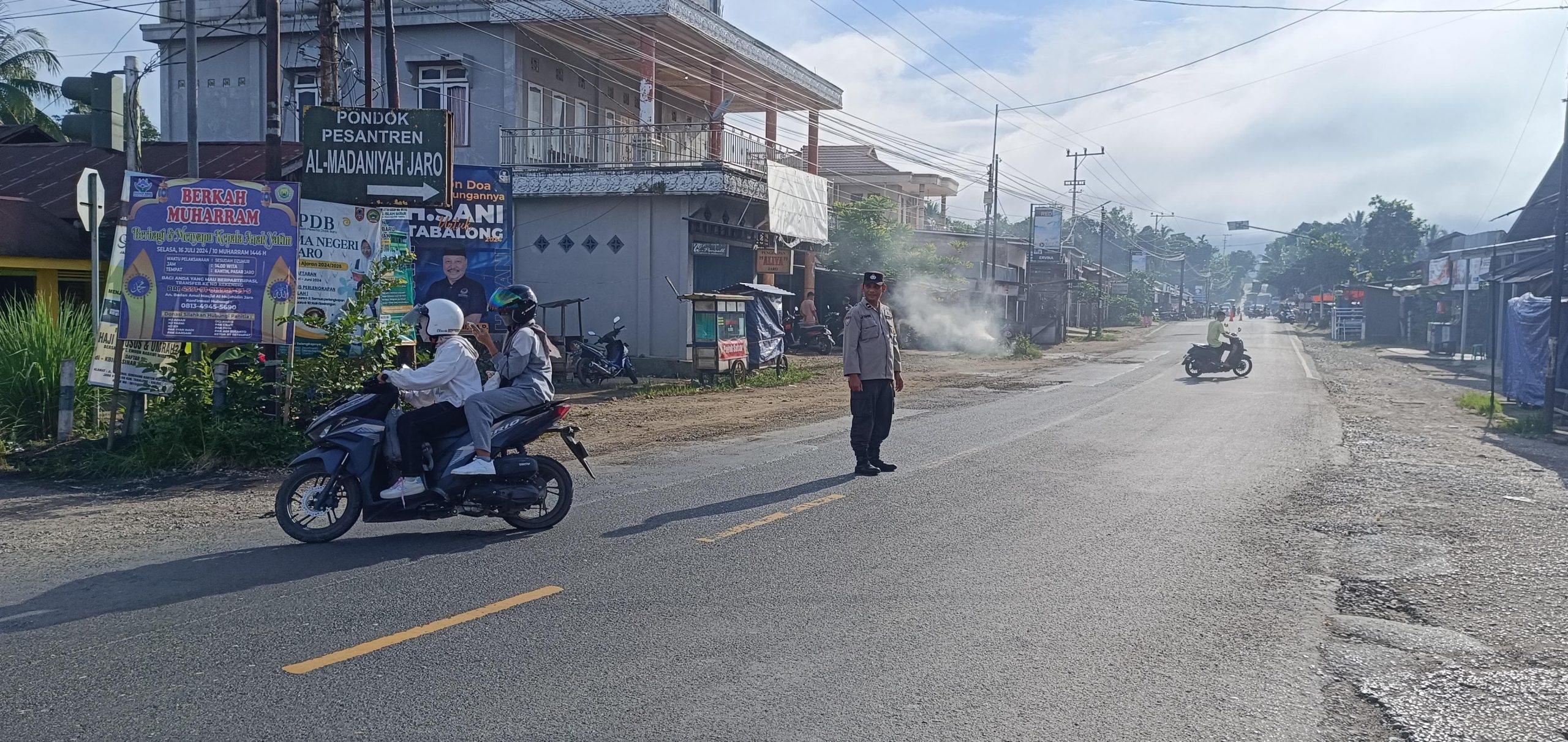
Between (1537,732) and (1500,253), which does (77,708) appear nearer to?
(1537,732)

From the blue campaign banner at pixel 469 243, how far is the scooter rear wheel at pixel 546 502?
11.9 meters

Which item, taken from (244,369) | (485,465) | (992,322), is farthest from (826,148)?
(485,465)

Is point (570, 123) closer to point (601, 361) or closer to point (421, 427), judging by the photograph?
point (601, 361)

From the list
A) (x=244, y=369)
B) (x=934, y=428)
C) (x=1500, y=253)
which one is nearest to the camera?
(x=244, y=369)

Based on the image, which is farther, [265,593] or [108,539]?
[108,539]

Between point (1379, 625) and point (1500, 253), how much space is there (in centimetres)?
3800

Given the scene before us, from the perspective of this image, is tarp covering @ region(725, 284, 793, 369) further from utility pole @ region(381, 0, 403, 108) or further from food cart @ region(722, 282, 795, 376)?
utility pole @ region(381, 0, 403, 108)

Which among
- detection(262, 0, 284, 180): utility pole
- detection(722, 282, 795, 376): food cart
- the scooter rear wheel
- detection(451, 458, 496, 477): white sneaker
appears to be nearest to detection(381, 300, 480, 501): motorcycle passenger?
detection(451, 458, 496, 477): white sneaker

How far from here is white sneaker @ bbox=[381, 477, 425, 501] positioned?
7141mm

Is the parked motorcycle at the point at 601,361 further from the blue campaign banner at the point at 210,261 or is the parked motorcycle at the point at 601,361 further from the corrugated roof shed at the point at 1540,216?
the corrugated roof shed at the point at 1540,216

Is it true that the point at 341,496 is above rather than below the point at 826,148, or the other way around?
below

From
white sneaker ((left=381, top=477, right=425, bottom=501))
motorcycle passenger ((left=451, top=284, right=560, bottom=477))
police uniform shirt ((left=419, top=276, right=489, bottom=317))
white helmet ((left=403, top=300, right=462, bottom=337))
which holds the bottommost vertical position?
white sneaker ((left=381, top=477, right=425, bottom=501))

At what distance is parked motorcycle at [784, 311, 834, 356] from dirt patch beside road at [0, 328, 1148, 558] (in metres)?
3.66

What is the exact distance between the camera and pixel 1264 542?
7.62m
